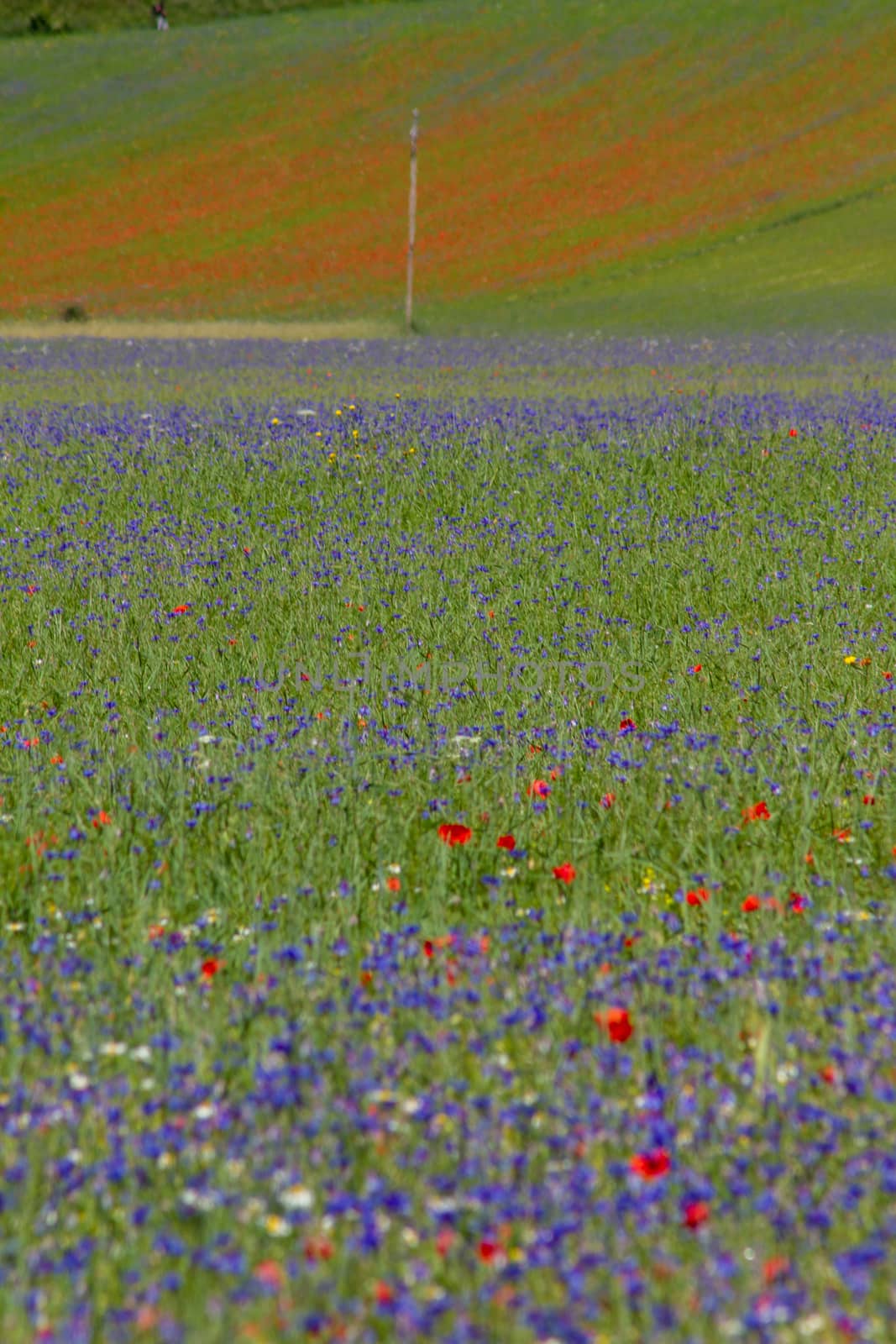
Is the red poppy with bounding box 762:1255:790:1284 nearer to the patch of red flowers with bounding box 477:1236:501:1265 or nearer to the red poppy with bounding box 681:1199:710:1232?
the red poppy with bounding box 681:1199:710:1232

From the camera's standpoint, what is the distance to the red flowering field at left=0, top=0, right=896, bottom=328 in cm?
4116

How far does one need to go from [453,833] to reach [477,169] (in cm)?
4904

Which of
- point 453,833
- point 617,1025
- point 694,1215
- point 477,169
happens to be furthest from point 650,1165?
point 477,169

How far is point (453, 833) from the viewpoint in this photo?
14.7 feet

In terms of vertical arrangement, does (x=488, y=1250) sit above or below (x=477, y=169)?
below

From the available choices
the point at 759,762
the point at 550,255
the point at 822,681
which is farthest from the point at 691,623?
the point at 550,255

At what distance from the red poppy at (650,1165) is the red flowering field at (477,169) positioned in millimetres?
32043

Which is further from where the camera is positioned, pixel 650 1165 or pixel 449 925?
pixel 449 925

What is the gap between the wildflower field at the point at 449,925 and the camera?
2432mm

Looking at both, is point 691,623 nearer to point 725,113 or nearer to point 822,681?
point 822,681

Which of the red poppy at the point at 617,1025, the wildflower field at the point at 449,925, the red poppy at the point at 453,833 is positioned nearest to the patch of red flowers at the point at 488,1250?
the wildflower field at the point at 449,925

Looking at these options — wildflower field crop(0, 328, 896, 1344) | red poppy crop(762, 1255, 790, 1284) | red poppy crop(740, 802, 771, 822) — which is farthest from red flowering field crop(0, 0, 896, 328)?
red poppy crop(762, 1255, 790, 1284)

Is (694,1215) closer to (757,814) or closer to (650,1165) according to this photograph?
(650,1165)

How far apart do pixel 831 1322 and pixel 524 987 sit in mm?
1278
